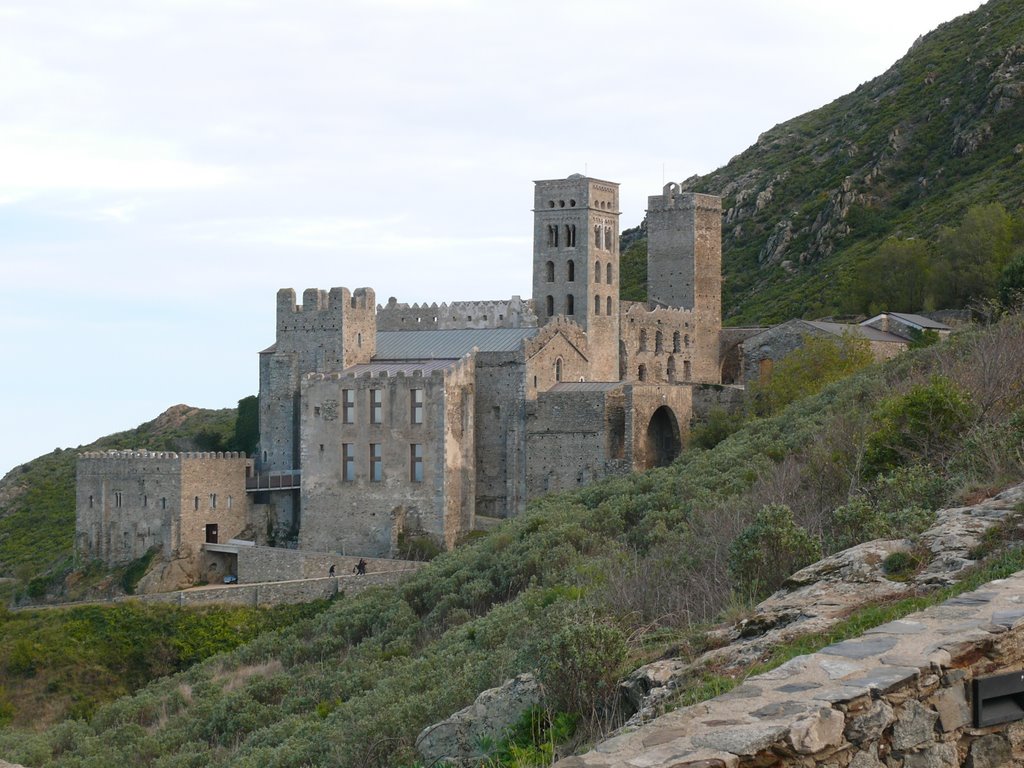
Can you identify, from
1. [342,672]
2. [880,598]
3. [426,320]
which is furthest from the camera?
[426,320]

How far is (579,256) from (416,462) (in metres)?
14.0

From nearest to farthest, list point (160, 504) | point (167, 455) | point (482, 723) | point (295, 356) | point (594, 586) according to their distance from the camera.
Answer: point (482, 723), point (594, 586), point (160, 504), point (167, 455), point (295, 356)

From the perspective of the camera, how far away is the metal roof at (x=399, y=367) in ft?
149

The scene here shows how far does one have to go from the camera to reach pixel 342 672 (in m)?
25.7

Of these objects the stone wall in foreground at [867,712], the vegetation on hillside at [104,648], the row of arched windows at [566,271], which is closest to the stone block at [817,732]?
the stone wall in foreground at [867,712]

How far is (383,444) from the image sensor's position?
45375 millimetres

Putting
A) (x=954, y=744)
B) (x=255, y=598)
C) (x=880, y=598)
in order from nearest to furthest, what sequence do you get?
(x=954, y=744), (x=880, y=598), (x=255, y=598)

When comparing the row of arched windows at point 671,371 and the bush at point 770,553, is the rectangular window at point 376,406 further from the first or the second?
the bush at point 770,553

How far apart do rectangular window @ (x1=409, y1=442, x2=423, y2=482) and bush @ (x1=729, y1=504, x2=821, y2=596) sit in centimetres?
3068

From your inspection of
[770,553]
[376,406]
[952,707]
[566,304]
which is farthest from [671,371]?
[952,707]

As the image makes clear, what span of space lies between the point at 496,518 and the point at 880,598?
34.8 metres

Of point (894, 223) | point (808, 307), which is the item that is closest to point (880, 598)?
point (808, 307)

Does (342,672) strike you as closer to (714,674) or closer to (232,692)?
(232,692)

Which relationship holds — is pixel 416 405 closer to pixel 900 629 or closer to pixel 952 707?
pixel 900 629
